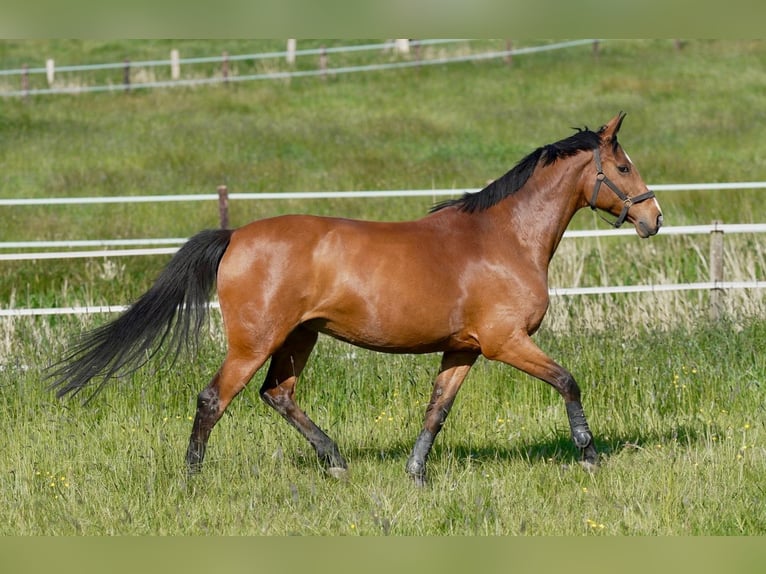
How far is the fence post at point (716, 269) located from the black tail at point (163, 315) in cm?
562

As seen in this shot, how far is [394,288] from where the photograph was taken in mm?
5820

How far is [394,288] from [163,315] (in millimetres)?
1357

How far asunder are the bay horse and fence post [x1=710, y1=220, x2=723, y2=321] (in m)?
4.05

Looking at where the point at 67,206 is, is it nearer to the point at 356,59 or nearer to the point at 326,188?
the point at 326,188

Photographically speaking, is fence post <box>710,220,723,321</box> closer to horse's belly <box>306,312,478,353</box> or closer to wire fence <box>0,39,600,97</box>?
horse's belly <box>306,312,478,353</box>

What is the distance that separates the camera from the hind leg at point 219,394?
582cm

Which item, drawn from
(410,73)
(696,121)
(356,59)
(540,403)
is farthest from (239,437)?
(356,59)

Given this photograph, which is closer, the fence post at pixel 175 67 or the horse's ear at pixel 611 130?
the horse's ear at pixel 611 130

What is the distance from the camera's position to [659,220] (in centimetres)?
618

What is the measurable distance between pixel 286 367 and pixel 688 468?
2.35 m

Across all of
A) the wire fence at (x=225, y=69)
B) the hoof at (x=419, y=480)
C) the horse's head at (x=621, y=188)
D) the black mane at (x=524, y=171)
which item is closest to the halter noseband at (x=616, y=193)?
the horse's head at (x=621, y=188)

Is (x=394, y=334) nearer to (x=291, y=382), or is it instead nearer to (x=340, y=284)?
(x=340, y=284)

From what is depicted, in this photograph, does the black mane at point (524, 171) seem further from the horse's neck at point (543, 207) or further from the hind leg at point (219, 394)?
the hind leg at point (219, 394)

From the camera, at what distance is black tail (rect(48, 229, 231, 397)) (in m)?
5.97
